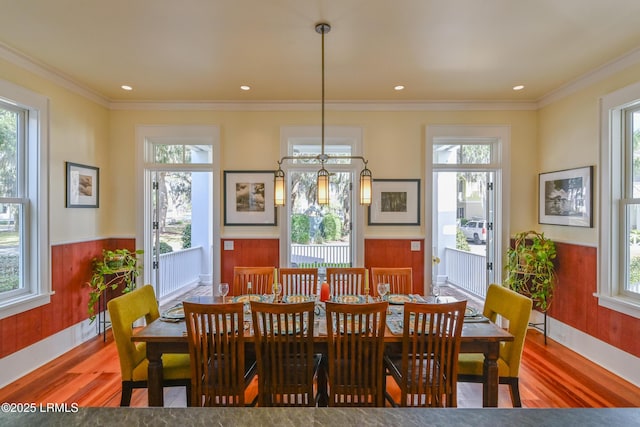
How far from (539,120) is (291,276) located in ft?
12.0

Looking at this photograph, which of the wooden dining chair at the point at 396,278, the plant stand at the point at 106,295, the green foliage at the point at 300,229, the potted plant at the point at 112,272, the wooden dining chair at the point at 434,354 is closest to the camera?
the wooden dining chair at the point at 434,354

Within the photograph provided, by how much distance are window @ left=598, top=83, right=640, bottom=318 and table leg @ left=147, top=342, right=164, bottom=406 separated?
12.8ft

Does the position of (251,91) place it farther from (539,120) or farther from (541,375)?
(541,375)

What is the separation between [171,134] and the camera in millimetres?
4074

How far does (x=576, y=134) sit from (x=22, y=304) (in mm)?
5774

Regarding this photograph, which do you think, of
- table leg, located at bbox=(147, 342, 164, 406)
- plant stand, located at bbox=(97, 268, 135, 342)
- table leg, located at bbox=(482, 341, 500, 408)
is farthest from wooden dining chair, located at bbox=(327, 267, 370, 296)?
plant stand, located at bbox=(97, 268, 135, 342)

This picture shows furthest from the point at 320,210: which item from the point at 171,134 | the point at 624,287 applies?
the point at 624,287

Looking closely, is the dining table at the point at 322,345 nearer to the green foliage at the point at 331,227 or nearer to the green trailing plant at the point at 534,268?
the green trailing plant at the point at 534,268

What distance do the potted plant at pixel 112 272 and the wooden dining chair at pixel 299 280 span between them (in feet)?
6.49

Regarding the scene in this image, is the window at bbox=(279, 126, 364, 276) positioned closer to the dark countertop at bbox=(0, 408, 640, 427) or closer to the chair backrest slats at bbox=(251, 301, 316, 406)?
the chair backrest slats at bbox=(251, 301, 316, 406)

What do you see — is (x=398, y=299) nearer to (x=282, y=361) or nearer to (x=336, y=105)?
(x=282, y=361)

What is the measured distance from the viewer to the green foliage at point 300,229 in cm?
420

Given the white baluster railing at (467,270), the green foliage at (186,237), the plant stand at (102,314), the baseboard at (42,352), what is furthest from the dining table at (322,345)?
the green foliage at (186,237)

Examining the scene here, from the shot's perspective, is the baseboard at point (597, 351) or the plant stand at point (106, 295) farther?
the plant stand at point (106, 295)
